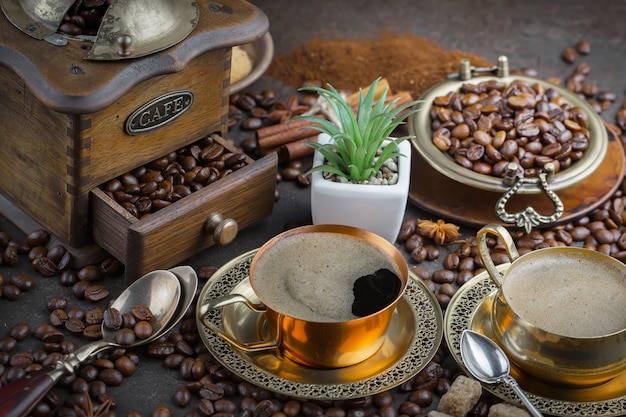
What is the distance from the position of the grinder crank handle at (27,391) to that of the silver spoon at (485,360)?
833mm

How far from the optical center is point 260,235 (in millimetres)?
2564

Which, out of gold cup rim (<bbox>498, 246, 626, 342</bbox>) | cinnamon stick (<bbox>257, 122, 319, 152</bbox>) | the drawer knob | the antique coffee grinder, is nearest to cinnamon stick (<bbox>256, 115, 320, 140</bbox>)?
cinnamon stick (<bbox>257, 122, 319, 152</bbox>)

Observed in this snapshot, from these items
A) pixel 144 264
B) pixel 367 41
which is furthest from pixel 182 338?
pixel 367 41

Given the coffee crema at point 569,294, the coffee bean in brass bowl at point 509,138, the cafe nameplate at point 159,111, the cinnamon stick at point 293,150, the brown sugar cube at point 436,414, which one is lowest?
the cinnamon stick at point 293,150

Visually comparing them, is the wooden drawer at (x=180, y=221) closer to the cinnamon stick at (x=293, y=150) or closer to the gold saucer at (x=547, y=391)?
the cinnamon stick at (x=293, y=150)

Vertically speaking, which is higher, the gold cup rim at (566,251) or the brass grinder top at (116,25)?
the brass grinder top at (116,25)

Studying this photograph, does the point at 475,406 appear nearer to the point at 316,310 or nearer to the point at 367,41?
the point at 316,310

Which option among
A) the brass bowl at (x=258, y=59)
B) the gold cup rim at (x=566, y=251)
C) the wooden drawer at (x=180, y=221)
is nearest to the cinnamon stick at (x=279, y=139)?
the brass bowl at (x=258, y=59)

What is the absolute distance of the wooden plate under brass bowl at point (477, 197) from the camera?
256cm

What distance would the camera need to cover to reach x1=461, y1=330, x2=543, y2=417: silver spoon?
2.00 m

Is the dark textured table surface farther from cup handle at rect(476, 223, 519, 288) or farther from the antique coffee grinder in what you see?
cup handle at rect(476, 223, 519, 288)

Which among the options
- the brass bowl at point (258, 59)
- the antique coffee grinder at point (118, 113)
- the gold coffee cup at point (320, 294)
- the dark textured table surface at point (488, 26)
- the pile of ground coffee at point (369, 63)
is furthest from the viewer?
the dark textured table surface at point (488, 26)

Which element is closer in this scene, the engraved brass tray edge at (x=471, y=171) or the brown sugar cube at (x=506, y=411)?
the brown sugar cube at (x=506, y=411)

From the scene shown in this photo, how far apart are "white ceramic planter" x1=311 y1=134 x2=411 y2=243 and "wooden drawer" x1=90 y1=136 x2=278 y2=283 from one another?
5.7 inches
